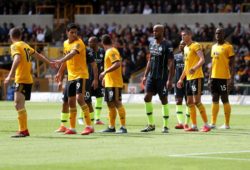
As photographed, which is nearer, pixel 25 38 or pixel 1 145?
pixel 1 145

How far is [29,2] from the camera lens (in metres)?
60.8

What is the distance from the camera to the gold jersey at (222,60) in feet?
77.9

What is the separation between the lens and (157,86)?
22.1m

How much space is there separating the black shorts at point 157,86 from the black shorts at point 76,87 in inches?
80.0

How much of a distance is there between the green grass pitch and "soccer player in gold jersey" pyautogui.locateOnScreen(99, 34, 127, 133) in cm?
55

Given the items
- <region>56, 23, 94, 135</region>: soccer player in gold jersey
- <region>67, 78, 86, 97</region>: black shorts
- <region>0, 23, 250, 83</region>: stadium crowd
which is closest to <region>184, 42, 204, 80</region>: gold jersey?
<region>56, 23, 94, 135</region>: soccer player in gold jersey

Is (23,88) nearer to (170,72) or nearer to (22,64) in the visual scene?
(22,64)

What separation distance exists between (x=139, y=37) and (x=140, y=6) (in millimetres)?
5588

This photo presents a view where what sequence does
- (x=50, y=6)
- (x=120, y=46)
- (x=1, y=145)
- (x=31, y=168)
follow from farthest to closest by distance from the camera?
(x=50, y=6), (x=120, y=46), (x=1, y=145), (x=31, y=168)

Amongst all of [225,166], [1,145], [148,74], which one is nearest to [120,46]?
[148,74]

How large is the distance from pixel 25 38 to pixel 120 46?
6.73 m

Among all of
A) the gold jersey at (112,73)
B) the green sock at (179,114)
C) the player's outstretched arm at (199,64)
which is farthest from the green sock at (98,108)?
the player's outstretched arm at (199,64)

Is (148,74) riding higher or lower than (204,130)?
higher

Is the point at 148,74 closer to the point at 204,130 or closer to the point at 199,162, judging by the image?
the point at 204,130
